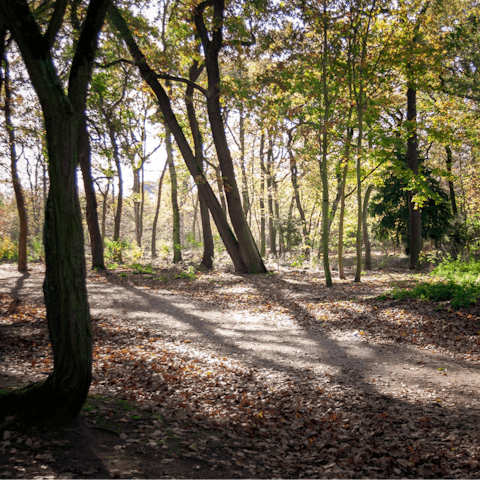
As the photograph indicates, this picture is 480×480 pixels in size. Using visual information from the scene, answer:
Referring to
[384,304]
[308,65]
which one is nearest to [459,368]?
[384,304]

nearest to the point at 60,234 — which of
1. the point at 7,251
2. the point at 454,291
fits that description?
the point at 454,291

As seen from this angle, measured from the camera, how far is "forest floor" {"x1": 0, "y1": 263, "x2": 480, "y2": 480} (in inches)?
129

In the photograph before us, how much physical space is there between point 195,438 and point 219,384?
1.61 metres

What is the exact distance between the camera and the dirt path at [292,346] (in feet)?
16.7

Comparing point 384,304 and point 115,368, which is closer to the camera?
point 115,368

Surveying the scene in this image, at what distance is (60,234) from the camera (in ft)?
10.6

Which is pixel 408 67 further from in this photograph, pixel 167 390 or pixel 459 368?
pixel 167 390

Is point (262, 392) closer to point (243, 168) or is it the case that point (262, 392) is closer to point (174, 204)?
point (174, 204)

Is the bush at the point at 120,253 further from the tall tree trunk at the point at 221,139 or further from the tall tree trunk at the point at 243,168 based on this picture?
the tall tree trunk at the point at 221,139

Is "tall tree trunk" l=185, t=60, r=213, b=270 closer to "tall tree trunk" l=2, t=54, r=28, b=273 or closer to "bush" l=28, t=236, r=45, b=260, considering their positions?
"tall tree trunk" l=2, t=54, r=28, b=273

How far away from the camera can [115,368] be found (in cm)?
564

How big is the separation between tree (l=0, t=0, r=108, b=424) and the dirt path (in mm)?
3519

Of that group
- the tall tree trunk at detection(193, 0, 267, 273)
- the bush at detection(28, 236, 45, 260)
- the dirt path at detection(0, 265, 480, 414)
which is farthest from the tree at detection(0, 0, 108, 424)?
the bush at detection(28, 236, 45, 260)

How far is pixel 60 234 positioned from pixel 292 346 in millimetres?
Result: 5188
